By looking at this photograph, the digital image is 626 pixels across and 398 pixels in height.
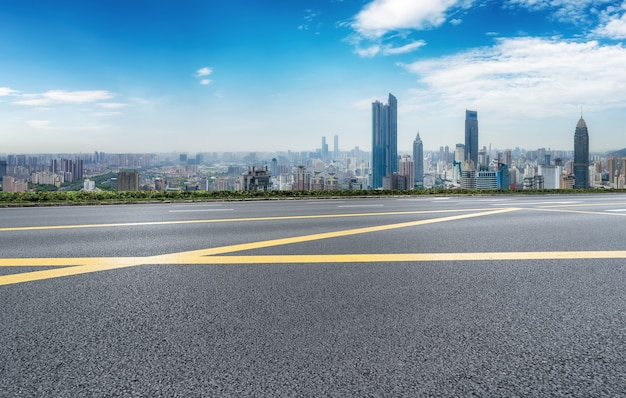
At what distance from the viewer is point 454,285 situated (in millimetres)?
4887

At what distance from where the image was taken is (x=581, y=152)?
93625 mm

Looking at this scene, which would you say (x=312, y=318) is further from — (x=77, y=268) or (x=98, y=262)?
(x=98, y=262)

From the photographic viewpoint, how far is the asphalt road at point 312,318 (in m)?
2.66

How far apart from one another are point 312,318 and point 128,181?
23223mm

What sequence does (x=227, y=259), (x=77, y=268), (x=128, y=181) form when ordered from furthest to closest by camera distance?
(x=128, y=181) → (x=227, y=259) → (x=77, y=268)

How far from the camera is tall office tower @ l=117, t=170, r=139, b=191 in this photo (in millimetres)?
23163

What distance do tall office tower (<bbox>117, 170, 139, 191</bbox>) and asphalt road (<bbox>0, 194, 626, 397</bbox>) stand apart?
1638 centimetres

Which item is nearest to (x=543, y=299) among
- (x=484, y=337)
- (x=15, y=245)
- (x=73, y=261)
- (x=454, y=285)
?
(x=454, y=285)

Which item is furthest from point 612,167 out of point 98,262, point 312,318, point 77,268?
point 77,268

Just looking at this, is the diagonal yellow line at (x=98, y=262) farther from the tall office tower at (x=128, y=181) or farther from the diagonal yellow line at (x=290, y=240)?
the tall office tower at (x=128, y=181)

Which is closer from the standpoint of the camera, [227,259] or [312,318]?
[312,318]

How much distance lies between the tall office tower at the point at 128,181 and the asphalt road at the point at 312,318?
16379mm

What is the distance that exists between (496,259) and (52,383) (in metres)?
5.68

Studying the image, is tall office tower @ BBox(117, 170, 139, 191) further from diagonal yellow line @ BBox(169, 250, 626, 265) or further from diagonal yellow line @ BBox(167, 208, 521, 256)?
diagonal yellow line @ BBox(169, 250, 626, 265)
